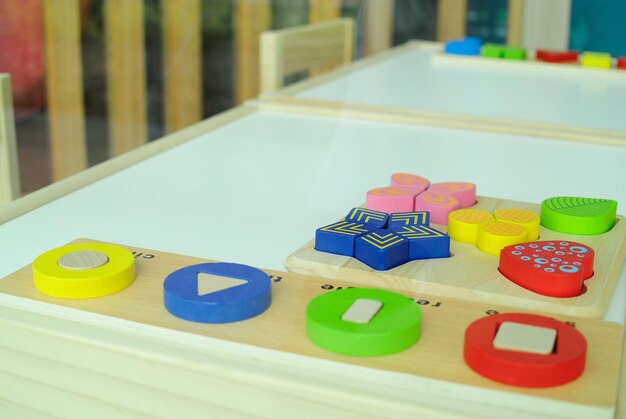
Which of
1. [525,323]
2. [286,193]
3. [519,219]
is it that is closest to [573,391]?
[525,323]

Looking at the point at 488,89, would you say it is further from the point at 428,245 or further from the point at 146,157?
the point at 428,245

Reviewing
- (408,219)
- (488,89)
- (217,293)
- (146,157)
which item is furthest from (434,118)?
(217,293)

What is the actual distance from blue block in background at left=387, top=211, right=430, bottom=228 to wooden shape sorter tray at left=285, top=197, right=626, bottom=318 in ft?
0.07

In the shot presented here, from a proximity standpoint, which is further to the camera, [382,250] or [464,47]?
[464,47]

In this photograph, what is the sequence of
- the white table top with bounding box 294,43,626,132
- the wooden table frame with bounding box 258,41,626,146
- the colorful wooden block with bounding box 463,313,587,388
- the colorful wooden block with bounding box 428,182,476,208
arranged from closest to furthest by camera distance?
1. the colorful wooden block with bounding box 463,313,587,388
2. the colorful wooden block with bounding box 428,182,476,208
3. the wooden table frame with bounding box 258,41,626,146
4. the white table top with bounding box 294,43,626,132

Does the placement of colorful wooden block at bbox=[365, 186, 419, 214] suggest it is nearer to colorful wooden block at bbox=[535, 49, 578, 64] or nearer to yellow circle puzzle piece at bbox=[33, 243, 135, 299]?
yellow circle puzzle piece at bbox=[33, 243, 135, 299]

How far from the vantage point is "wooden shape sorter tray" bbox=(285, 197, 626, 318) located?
425 mm

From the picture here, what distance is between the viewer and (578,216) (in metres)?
0.52

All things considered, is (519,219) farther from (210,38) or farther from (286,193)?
(210,38)

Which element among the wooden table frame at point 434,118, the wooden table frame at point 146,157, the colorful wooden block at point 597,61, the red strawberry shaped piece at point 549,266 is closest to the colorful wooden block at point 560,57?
the colorful wooden block at point 597,61

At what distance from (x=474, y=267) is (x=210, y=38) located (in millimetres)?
1218

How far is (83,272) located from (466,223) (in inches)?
8.7

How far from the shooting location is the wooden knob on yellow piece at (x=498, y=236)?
0.48 m

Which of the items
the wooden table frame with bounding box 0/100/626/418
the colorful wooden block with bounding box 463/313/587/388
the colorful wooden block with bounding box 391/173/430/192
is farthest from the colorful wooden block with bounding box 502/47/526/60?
the colorful wooden block with bounding box 463/313/587/388
